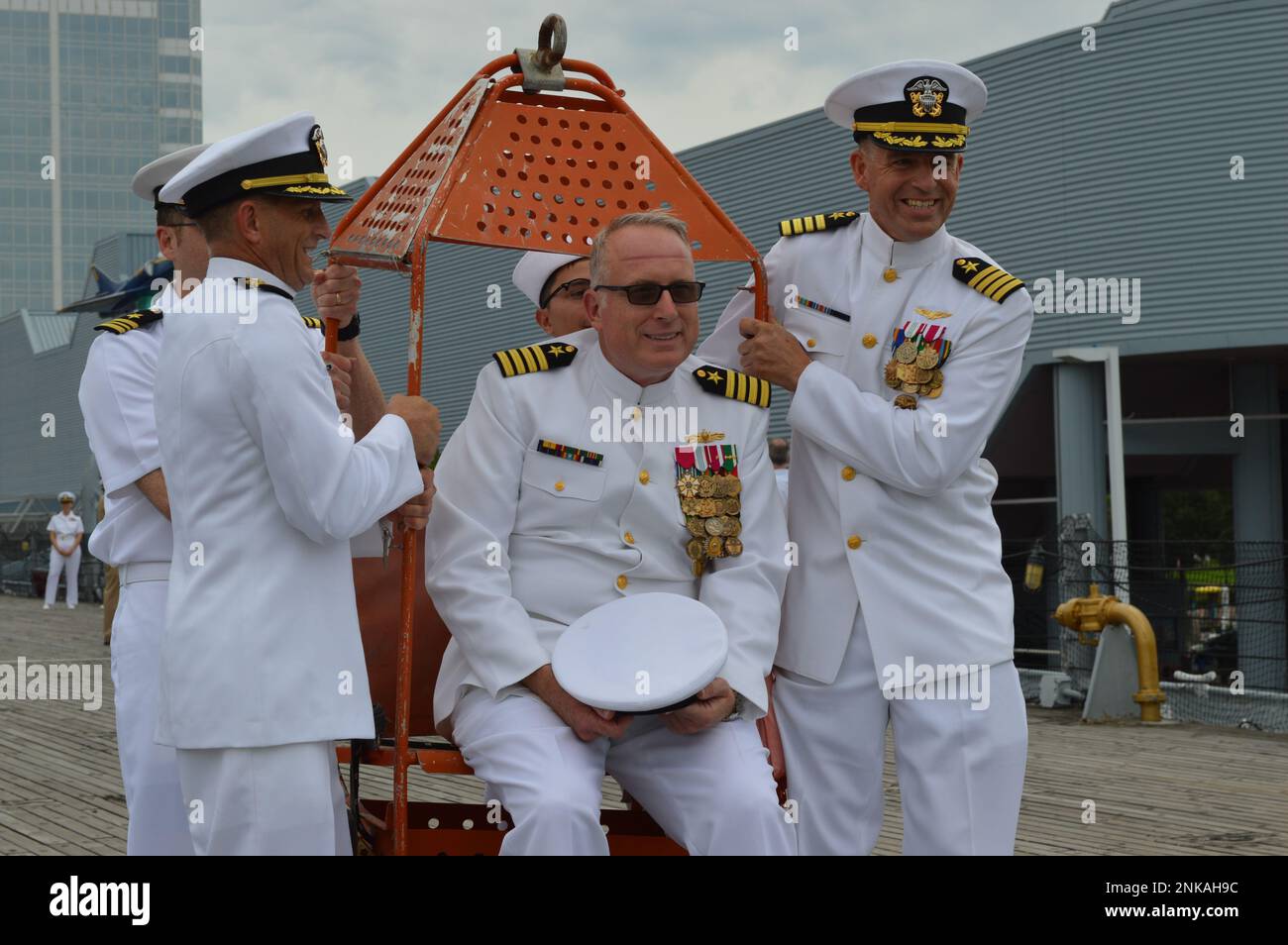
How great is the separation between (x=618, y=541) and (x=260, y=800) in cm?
118

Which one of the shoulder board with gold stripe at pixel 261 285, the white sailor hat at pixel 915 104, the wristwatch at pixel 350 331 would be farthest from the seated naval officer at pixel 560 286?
the shoulder board with gold stripe at pixel 261 285

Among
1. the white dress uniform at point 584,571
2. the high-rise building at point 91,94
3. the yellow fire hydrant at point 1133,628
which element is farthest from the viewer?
the high-rise building at point 91,94

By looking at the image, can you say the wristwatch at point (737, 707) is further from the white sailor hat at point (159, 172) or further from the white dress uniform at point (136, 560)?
the white sailor hat at point (159, 172)

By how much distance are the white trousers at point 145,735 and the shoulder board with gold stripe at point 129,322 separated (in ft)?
2.19

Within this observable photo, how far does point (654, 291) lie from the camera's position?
3646mm

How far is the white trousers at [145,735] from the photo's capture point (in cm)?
362

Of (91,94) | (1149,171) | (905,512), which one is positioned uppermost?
(91,94)

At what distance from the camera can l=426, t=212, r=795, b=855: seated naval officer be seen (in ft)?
11.3

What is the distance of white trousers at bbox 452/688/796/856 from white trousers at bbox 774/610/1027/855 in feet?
0.41

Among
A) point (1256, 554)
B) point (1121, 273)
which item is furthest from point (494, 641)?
point (1121, 273)

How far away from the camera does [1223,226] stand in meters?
17.1

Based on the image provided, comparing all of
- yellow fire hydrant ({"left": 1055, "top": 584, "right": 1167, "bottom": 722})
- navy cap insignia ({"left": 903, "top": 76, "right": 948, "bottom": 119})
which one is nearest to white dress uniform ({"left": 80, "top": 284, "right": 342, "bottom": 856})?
navy cap insignia ({"left": 903, "top": 76, "right": 948, "bottom": 119})

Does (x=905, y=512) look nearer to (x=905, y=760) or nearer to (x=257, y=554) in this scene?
(x=905, y=760)

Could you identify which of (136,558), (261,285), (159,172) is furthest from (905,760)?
(159,172)
